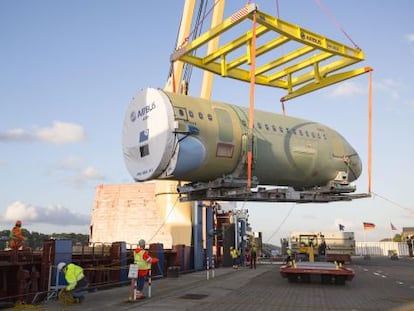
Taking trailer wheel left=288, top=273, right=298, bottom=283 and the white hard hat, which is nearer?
the white hard hat

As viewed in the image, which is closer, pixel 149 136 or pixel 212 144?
pixel 212 144

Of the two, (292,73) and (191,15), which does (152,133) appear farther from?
(191,15)

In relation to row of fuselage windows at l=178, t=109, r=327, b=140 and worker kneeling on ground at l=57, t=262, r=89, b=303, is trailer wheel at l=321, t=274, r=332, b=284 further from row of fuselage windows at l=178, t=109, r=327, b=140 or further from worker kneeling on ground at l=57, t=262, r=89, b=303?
worker kneeling on ground at l=57, t=262, r=89, b=303

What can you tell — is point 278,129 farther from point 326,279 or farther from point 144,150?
point 326,279

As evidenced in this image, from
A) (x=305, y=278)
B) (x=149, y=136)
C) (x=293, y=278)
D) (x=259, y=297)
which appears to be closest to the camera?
(x=259, y=297)

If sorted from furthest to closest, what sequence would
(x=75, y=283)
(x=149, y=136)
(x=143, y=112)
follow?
(x=143, y=112)
(x=149, y=136)
(x=75, y=283)

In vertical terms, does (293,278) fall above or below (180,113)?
below

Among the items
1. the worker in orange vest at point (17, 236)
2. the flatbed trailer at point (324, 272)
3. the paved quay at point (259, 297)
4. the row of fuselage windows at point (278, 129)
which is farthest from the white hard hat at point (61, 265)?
the flatbed trailer at point (324, 272)

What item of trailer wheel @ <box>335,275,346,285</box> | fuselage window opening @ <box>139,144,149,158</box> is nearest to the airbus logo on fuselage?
fuselage window opening @ <box>139,144,149,158</box>

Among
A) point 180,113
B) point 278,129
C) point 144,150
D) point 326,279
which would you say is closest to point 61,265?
point 144,150

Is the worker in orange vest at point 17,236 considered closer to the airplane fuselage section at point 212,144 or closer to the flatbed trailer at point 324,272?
the airplane fuselage section at point 212,144

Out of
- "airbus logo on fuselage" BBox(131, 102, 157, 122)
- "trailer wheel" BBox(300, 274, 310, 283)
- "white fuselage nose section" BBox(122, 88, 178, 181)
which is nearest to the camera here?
"white fuselage nose section" BBox(122, 88, 178, 181)

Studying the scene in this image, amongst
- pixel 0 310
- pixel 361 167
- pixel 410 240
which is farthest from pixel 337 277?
pixel 410 240

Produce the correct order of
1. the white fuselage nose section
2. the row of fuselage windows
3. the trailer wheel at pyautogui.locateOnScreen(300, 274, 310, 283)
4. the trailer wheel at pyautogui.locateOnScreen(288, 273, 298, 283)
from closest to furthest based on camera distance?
the white fuselage nose section
the row of fuselage windows
the trailer wheel at pyautogui.locateOnScreen(288, 273, 298, 283)
the trailer wheel at pyautogui.locateOnScreen(300, 274, 310, 283)
